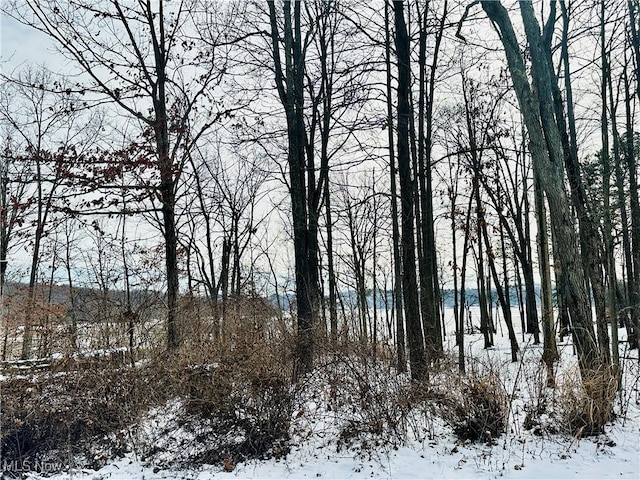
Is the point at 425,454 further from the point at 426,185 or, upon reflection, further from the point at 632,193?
the point at 632,193

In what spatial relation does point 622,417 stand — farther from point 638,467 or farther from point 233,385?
point 233,385

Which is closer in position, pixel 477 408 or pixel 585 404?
pixel 585 404

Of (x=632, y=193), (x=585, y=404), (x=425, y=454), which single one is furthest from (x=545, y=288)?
(x=425, y=454)

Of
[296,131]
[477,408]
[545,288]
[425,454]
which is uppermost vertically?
[296,131]

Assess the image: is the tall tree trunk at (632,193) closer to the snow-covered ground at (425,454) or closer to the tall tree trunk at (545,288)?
the tall tree trunk at (545,288)

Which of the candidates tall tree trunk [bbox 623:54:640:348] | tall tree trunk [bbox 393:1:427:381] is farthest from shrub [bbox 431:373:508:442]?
tall tree trunk [bbox 623:54:640:348]

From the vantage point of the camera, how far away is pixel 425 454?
4973mm

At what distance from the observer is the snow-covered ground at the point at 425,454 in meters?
4.49

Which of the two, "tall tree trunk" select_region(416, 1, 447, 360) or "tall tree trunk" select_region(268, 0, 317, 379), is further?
"tall tree trunk" select_region(416, 1, 447, 360)

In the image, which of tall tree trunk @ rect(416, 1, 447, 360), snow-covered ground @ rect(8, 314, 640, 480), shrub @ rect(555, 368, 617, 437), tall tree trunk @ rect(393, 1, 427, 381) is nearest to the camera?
snow-covered ground @ rect(8, 314, 640, 480)

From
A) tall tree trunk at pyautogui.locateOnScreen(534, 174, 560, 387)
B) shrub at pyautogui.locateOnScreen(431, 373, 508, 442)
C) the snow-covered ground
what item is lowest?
the snow-covered ground

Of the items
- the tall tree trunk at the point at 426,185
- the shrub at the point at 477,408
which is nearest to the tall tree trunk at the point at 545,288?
the tall tree trunk at the point at 426,185

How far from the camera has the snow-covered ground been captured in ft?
14.7

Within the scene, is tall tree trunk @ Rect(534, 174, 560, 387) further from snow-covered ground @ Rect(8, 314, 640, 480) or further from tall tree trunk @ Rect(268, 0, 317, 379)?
tall tree trunk @ Rect(268, 0, 317, 379)
